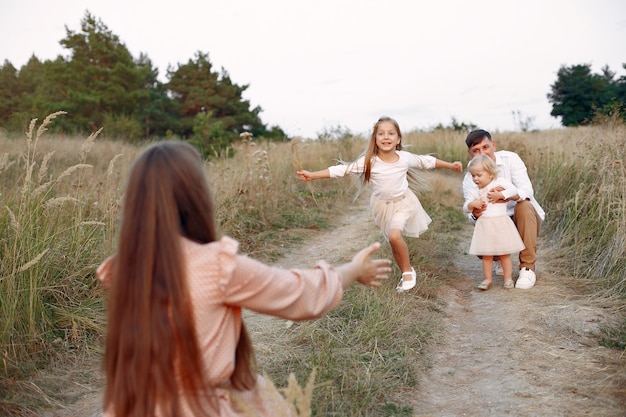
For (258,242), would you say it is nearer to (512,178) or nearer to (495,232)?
(495,232)

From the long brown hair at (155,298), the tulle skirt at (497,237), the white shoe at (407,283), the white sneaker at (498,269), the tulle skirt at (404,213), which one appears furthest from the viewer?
the white sneaker at (498,269)

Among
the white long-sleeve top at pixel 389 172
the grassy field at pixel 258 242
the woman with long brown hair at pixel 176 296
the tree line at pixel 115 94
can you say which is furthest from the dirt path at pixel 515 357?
the tree line at pixel 115 94

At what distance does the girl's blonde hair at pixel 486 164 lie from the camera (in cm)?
508

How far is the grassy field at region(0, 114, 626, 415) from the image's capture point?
3.40 meters

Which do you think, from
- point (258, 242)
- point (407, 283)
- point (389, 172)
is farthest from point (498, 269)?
point (258, 242)

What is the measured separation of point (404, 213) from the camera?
16.9 ft

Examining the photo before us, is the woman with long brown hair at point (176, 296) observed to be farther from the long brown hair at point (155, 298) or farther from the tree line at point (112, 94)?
the tree line at point (112, 94)

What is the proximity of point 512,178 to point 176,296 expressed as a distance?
4417mm

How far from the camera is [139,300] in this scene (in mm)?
1647

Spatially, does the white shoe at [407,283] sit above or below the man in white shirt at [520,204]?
below

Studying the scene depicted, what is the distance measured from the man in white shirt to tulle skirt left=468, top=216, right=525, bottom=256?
0.14m

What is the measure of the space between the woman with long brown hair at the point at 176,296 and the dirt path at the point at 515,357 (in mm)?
1620

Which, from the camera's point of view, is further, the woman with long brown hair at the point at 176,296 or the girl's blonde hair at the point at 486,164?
the girl's blonde hair at the point at 486,164

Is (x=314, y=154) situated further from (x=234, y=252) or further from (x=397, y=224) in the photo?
(x=234, y=252)
